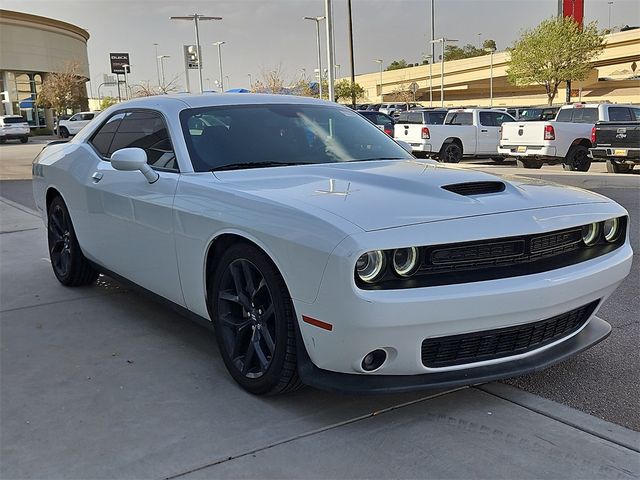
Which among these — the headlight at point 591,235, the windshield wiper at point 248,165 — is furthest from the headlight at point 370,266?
the windshield wiper at point 248,165

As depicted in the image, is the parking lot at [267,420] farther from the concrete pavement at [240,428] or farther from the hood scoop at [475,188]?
the hood scoop at [475,188]

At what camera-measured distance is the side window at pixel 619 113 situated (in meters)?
15.5

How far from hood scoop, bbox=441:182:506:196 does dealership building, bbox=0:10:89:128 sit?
64.9m

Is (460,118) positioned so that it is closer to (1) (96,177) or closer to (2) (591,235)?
(1) (96,177)

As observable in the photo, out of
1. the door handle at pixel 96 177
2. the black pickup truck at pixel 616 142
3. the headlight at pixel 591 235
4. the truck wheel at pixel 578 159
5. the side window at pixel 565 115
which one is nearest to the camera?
the headlight at pixel 591 235

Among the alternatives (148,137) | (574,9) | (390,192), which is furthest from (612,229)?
(574,9)

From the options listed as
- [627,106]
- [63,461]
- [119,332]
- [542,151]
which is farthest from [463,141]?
[63,461]

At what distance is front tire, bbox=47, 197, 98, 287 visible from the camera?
17.6 ft

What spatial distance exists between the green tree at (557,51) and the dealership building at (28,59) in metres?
44.7

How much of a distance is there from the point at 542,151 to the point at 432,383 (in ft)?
45.6

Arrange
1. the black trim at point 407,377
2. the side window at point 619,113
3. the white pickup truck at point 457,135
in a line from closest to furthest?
the black trim at point 407,377 < the side window at point 619,113 < the white pickup truck at point 457,135

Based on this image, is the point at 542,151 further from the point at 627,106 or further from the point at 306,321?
the point at 306,321

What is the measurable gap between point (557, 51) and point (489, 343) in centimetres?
4209

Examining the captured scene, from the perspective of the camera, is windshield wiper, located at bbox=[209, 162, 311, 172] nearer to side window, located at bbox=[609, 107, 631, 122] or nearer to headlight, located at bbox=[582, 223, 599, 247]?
headlight, located at bbox=[582, 223, 599, 247]
